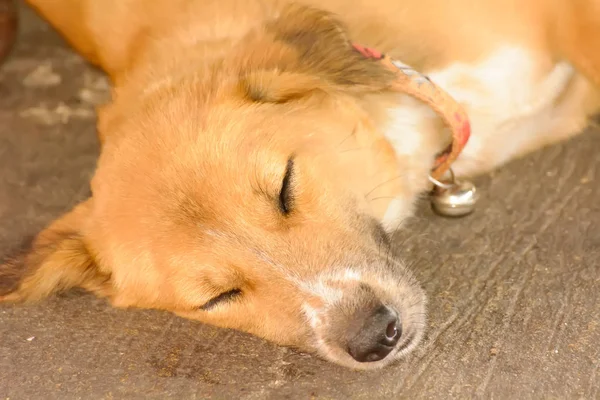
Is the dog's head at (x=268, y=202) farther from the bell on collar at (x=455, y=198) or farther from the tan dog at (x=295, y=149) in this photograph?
the bell on collar at (x=455, y=198)

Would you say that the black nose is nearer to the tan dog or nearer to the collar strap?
the tan dog

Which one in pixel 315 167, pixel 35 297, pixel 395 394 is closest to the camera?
pixel 395 394

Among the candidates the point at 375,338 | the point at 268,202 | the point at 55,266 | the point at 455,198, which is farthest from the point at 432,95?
the point at 55,266

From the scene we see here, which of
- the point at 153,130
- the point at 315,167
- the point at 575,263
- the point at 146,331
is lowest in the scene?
the point at 146,331

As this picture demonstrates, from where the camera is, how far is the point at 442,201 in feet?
6.07

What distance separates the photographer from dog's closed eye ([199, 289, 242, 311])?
154 cm

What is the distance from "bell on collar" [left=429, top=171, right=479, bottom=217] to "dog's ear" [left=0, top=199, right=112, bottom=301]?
1.04m

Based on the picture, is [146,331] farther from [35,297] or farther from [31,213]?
[31,213]

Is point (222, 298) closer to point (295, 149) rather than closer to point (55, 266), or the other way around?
point (295, 149)

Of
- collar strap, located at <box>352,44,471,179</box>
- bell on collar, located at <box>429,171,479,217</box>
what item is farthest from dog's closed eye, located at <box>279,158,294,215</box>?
bell on collar, located at <box>429,171,479,217</box>

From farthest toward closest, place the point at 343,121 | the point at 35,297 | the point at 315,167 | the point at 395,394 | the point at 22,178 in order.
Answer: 1. the point at 22,178
2. the point at 35,297
3. the point at 343,121
4. the point at 315,167
5. the point at 395,394

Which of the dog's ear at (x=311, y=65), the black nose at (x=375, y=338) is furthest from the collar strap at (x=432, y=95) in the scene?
the black nose at (x=375, y=338)

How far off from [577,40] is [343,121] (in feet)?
2.60

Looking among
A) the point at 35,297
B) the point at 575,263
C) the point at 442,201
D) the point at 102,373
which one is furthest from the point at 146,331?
the point at 575,263
